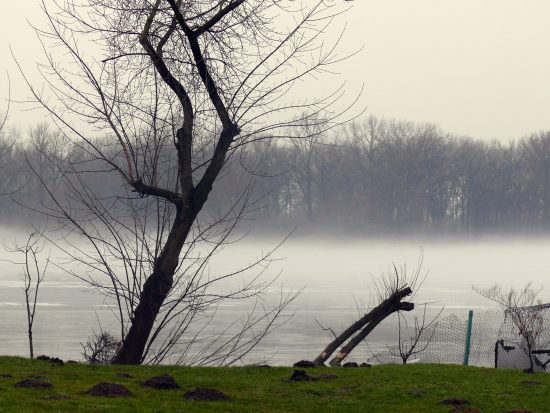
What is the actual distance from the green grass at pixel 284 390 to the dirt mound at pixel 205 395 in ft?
0.33

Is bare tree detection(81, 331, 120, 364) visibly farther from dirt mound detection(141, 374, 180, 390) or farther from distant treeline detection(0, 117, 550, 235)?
distant treeline detection(0, 117, 550, 235)

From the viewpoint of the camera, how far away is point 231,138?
50.3 feet

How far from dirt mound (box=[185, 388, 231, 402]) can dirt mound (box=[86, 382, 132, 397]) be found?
60 cm

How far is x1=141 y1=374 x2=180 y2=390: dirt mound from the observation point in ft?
36.0

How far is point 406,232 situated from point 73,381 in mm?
118907

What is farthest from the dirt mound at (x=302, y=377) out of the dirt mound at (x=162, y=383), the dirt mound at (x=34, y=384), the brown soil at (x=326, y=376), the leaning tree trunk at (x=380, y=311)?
the leaning tree trunk at (x=380, y=311)

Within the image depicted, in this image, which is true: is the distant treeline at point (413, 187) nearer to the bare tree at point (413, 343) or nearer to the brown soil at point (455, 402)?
the bare tree at point (413, 343)

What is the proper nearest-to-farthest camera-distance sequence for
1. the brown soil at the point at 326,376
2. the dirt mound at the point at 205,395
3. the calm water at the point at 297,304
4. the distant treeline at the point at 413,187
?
the dirt mound at the point at 205,395 < the brown soil at the point at 326,376 < the calm water at the point at 297,304 < the distant treeline at the point at 413,187

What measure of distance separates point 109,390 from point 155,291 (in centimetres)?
468

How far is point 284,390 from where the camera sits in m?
11.5

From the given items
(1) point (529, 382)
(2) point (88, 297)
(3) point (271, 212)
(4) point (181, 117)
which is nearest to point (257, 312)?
(2) point (88, 297)

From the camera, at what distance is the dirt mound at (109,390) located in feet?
33.7

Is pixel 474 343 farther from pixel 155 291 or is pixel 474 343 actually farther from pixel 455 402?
pixel 455 402

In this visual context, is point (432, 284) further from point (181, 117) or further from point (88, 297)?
point (181, 117)
